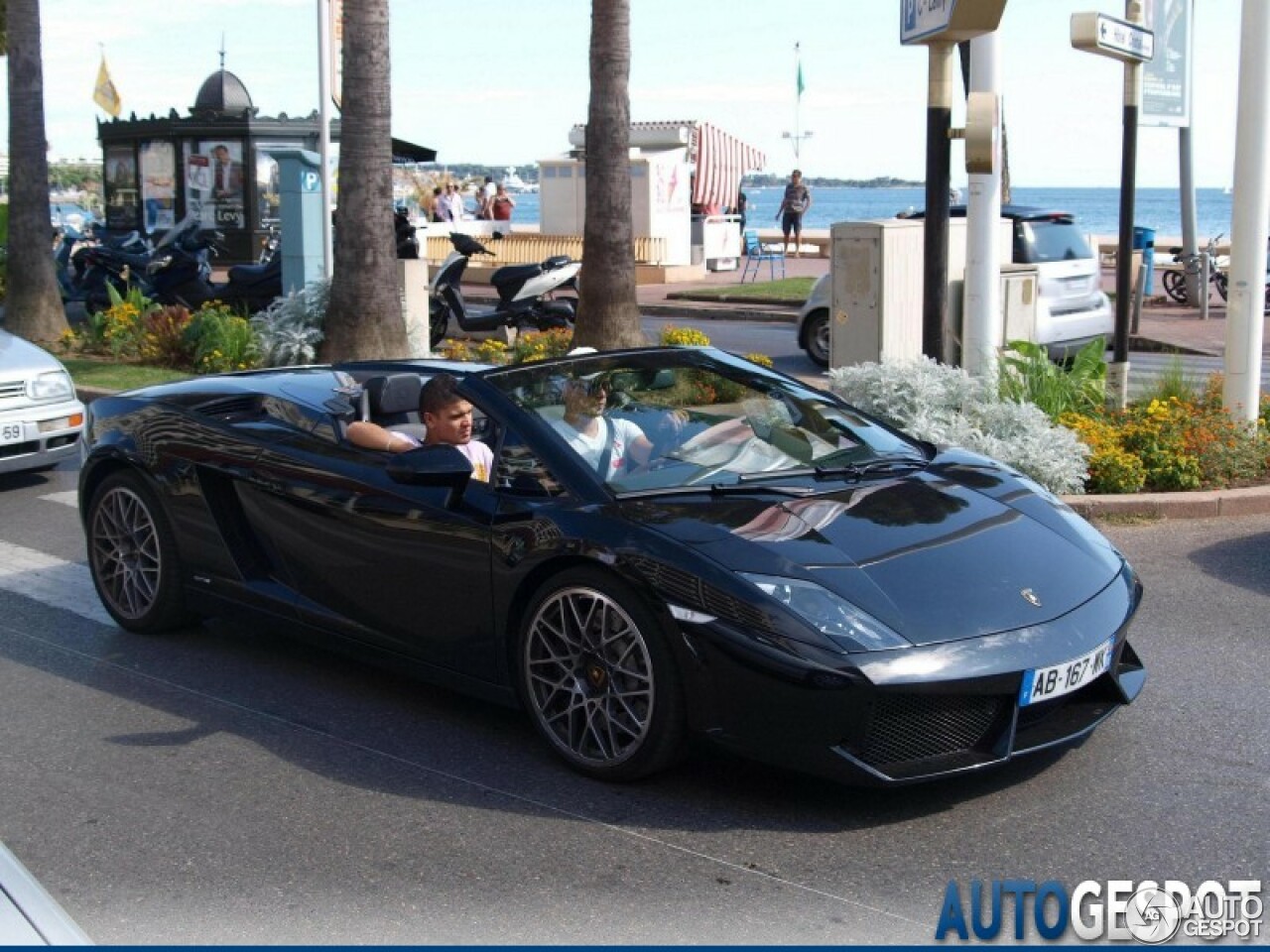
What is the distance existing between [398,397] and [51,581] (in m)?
2.82

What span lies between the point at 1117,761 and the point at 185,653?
150 inches

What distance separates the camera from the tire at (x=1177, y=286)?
2364 cm

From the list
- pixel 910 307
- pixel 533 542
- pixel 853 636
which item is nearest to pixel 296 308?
pixel 910 307

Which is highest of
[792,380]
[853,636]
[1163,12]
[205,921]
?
[1163,12]

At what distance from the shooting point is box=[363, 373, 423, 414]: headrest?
6.30 m

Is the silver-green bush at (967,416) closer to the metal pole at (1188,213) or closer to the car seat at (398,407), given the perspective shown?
the car seat at (398,407)

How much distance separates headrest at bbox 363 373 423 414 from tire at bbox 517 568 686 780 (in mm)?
1373

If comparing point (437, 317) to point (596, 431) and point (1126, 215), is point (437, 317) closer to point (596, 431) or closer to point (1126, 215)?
point (1126, 215)

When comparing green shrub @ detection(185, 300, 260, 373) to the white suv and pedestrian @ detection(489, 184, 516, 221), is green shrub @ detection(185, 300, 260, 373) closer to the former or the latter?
the white suv

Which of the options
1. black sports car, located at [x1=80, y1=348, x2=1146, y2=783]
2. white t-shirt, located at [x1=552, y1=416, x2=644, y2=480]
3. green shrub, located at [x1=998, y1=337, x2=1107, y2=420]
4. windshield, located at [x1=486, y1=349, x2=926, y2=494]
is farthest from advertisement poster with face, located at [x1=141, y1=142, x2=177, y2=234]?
white t-shirt, located at [x1=552, y1=416, x2=644, y2=480]

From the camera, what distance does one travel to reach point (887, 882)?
4.36 meters

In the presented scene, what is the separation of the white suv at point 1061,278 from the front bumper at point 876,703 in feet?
33.6

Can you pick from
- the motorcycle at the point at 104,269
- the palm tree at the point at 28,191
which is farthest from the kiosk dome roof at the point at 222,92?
the palm tree at the point at 28,191

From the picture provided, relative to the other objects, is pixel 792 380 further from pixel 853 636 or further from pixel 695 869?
pixel 695 869
